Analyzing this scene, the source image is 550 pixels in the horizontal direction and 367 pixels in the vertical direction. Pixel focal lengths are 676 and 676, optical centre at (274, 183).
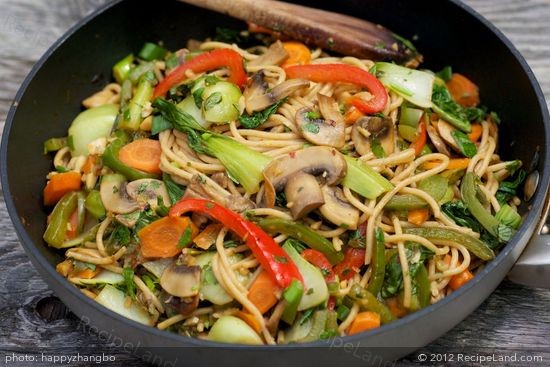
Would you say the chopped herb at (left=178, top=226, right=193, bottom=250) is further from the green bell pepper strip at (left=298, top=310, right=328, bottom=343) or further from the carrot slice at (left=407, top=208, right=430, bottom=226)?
the carrot slice at (left=407, top=208, right=430, bottom=226)

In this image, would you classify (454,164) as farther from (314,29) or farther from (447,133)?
(314,29)

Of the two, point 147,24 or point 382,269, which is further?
point 147,24

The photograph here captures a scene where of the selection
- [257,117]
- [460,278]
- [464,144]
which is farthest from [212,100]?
[460,278]

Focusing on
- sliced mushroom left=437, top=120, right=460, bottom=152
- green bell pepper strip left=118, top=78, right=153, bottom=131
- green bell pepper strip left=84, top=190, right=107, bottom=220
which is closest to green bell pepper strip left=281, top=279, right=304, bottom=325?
green bell pepper strip left=84, top=190, right=107, bottom=220

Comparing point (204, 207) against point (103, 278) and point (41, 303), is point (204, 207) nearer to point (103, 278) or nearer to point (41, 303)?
point (103, 278)

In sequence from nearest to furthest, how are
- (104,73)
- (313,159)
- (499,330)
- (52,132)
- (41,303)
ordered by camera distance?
1. (313,159)
2. (499,330)
3. (41,303)
4. (52,132)
5. (104,73)

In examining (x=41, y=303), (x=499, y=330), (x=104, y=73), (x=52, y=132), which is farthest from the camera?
(x=104, y=73)

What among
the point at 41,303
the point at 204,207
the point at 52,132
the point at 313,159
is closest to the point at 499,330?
the point at 313,159
